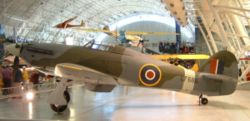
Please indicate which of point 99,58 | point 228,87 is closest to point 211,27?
point 228,87

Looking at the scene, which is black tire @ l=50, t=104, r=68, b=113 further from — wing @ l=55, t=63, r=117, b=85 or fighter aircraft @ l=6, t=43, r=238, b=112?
wing @ l=55, t=63, r=117, b=85

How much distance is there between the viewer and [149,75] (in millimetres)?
9523

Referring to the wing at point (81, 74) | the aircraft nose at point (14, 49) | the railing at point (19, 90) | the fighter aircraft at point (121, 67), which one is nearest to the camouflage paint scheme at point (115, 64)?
the fighter aircraft at point (121, 67)

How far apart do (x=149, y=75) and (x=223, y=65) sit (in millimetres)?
2569

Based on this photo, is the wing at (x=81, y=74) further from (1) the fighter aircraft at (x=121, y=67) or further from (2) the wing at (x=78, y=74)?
(1) the fighter aircraft at (x=121, y=67)

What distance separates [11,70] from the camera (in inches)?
495

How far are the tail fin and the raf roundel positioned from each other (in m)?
2.09

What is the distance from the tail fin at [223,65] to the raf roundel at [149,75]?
2.09m

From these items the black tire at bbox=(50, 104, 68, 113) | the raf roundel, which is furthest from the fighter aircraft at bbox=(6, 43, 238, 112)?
the black tire at bbox=(50, 104, 68, 113)

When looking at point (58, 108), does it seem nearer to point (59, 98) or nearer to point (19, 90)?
point (59, 98)

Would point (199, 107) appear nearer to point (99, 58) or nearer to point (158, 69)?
point (158, 69)

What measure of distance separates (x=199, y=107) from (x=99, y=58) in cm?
328

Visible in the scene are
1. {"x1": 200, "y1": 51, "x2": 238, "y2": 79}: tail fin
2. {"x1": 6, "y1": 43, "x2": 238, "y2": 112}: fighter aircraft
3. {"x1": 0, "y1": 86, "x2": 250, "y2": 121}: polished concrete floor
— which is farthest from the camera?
{"x1": 200, "y1": 51, "x2": 238, "y2": 79}: tail fin

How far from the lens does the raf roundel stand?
951 centimetres
